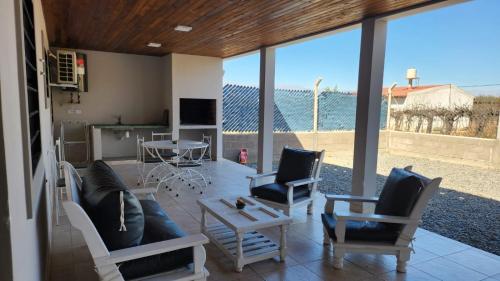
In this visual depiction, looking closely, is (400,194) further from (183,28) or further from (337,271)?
(183,28)

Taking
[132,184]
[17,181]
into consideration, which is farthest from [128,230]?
[132,184]

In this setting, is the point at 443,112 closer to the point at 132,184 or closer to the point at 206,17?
the point at 206,17

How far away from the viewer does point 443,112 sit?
7.63 meters

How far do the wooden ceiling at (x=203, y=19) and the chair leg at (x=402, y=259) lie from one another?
2500 millimetres

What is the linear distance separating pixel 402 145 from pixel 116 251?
26.7 feet

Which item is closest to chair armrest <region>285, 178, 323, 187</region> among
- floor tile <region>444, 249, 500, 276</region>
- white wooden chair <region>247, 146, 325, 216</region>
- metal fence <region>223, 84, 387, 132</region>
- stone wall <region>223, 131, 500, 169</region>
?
white wooden chair <region>247, 146, 325, 216</region>

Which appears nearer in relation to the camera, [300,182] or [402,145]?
[300,182]

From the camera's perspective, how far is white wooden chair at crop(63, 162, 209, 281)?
1.59m

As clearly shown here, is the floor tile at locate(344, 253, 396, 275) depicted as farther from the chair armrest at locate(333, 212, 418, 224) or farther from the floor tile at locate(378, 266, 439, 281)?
the chair armrest at locate(333, 212, 418, 224)

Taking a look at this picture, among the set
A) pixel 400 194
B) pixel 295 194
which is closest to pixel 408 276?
pixel 400 194

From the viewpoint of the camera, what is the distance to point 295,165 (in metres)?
4.07

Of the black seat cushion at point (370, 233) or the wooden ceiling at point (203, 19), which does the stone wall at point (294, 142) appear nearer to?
the wooden ceiling at point (203, 19)

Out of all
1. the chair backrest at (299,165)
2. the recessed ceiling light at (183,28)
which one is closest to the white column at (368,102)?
the chair backrest at (299,165)

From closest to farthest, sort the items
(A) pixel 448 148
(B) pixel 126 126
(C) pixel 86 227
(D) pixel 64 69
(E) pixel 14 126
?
1. (E) pixel 14 126
2. (C) pixel 86 227
3. (D) pixel 64 69
4. (B) pixel 126 126
5. (A) pixel 448 148
